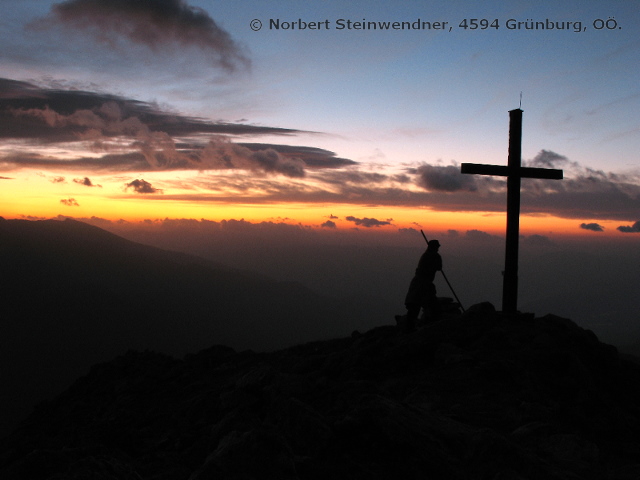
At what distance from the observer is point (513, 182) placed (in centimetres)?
1218

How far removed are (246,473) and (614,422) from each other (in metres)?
6.34

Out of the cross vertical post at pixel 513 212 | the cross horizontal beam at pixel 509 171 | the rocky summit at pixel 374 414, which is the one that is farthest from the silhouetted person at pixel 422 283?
the cross horizontal beam at pixel 509 171

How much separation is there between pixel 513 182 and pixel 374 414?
27.7 ft

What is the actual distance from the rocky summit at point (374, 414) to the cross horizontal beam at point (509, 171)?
3.48 metres

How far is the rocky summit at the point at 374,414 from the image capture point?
5.38 meters

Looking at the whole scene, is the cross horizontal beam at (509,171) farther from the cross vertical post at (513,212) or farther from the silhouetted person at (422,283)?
the silhouetted person at (422,283)

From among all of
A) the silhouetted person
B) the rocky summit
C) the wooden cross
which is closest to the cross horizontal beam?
the wooden cross

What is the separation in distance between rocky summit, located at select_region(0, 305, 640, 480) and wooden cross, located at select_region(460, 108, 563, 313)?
948mm

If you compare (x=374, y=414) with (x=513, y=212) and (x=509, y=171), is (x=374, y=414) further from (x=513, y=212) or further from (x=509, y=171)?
(x=509, y=171)

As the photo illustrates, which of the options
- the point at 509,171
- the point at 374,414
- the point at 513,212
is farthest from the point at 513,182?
the point at 374,414

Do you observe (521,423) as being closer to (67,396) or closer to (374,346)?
(374,346)

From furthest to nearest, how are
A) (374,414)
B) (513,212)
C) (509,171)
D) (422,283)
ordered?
(422,283) → (513,212) → (509,171) → (374,414)

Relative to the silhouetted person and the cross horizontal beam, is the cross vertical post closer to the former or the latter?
the cross horizontal beam

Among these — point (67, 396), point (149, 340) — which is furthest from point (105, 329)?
point (67, 396)
